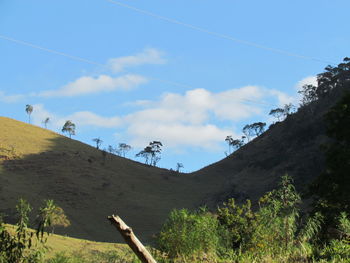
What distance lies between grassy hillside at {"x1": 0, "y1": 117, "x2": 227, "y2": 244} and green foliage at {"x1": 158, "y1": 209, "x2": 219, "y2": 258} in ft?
136

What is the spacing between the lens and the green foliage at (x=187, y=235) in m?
9.28

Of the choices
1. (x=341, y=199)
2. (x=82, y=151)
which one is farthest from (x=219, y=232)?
(x=82, y=151)

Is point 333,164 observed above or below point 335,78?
below

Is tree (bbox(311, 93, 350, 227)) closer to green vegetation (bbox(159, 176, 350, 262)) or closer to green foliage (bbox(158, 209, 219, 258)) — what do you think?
green vegetation (bbox(159, 176, 350, 262))

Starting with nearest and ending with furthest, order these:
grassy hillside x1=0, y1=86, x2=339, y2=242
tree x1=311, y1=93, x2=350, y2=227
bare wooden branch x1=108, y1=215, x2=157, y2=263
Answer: bare wooden branch x1=108, y1=215, x2=157, y2=263
tree x1=311, y1=93, x2=350, y2=227
grassy hillside x1=0, y1=86, x2=339, y2=242

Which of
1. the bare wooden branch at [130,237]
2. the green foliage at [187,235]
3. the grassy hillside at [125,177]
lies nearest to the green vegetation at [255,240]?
the green foliage at [187,235]

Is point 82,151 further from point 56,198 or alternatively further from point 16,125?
point 56,198

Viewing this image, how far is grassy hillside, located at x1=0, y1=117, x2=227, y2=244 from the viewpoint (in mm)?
62156

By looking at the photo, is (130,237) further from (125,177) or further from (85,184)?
(125,177)

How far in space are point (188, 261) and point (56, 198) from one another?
6141cm

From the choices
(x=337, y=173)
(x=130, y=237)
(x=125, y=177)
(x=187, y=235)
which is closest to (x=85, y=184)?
(x=125, y=177)

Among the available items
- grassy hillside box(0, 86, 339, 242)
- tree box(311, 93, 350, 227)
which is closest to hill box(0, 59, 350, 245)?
grassy hillside box(0, 86, 339, 242)

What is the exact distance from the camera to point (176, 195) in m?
82.5

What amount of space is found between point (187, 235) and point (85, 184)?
67.9 meters
